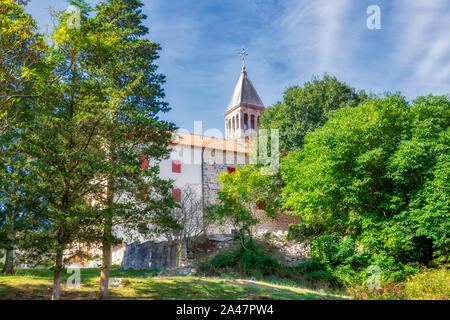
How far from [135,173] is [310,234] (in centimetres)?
1363

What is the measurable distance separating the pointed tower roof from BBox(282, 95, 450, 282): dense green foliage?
2765cm

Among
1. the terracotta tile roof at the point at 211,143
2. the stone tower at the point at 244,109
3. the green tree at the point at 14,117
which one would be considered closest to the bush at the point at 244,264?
the green tree at the point at 14,117

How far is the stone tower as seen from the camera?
4522cm

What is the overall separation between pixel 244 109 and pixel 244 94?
2.21 m

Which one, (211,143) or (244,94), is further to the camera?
(244,94)

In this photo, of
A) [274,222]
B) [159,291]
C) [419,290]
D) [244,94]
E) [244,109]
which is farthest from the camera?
[244,94]

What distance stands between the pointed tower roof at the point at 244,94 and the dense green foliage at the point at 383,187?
90.7 ft

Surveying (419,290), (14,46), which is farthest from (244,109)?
(14,46)

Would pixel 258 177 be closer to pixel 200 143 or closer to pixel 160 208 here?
pixel 200 143

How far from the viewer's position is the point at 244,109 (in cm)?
4547

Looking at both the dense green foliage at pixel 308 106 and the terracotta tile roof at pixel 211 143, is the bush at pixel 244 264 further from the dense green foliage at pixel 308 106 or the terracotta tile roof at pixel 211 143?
the terracotta tile roof at pixel 211 143

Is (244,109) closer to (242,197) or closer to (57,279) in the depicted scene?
(242,197)

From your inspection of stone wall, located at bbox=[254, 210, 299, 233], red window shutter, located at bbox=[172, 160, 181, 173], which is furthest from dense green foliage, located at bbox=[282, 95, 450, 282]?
red window shutter, located at bbox=[172, 160, 181, 173]
